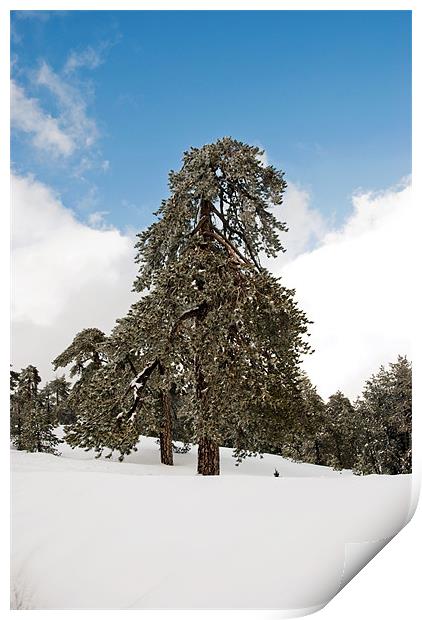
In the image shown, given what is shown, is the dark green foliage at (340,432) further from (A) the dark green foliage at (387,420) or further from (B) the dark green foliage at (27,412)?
(B) the dark green foliage at (27,412)

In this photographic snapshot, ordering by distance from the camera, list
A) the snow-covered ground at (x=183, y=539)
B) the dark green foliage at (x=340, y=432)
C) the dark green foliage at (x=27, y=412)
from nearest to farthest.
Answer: the snow-covered ground at (x=183, y=539) < the dark green foliage at (x=27, y=412) < the dark green foliage at (x=340, y=432)

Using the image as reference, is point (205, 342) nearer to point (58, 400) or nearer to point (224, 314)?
point (224, 314)

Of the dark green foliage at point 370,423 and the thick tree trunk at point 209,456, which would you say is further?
the thick tree trunk at point 209,456

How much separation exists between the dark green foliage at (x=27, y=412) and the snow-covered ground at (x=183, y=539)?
4.7 inches

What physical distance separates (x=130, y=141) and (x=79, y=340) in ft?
3.85

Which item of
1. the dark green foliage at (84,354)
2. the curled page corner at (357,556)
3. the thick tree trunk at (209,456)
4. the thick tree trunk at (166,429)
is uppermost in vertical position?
the dark green foliage at (84,354)

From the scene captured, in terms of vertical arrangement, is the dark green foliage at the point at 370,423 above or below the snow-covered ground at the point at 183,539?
above

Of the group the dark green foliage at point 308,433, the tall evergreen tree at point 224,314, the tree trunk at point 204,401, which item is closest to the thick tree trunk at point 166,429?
the tall evergreen tree at point 224,314

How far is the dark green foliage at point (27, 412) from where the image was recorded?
2.89m

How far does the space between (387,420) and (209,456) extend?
132cm

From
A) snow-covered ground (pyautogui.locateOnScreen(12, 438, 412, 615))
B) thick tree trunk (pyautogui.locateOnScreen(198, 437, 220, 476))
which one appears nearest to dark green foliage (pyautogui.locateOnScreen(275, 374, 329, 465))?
thick tree trunk (pyautogui.locateOnScreen(198, 437, 220, 476))

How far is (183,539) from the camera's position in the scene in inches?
92.7

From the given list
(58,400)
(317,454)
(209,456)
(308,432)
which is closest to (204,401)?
(209,456)
